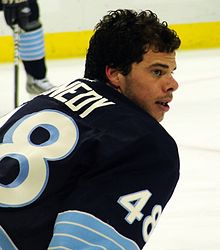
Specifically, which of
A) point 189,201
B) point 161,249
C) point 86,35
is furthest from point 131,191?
point 86,35

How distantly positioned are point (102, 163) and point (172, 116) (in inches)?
91.1

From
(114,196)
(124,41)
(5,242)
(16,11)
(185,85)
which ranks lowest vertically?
(185,85)

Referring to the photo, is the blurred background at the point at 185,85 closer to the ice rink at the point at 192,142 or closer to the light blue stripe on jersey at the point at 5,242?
the ice rink at the point at 192,142

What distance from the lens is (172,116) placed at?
3.24 metres

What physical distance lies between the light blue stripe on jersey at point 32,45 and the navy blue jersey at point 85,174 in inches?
95.9

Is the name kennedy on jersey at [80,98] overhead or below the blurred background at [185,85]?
overhead

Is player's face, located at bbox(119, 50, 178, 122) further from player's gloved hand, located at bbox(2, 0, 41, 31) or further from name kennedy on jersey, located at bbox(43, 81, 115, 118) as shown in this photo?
player's gloved hand, located at bbox(2, 0, 41, 31)

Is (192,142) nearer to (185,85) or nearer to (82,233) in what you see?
(185,85)

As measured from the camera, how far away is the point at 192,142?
2.75 metres

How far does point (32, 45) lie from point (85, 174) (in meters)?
2.55

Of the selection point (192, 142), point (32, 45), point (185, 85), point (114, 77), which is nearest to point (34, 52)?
point (32, 45)

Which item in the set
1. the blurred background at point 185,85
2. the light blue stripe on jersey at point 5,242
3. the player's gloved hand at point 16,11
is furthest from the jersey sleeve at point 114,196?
the player's gloved hand at point 16,11

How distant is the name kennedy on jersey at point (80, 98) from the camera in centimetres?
101

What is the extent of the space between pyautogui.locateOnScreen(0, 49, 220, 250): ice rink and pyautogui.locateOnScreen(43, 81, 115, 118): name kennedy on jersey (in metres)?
0.81
